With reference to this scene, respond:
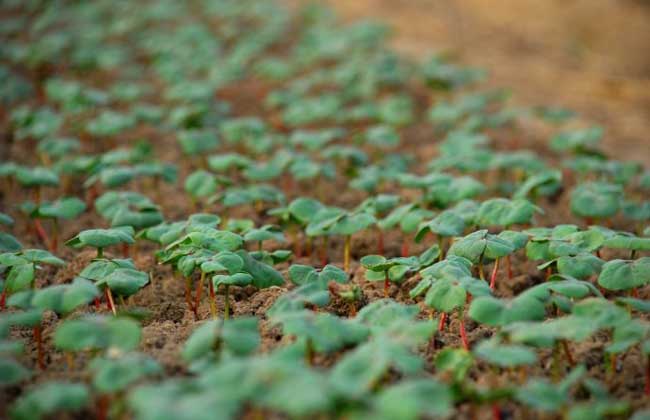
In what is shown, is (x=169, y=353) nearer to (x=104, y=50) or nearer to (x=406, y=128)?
(x=406, y=128)

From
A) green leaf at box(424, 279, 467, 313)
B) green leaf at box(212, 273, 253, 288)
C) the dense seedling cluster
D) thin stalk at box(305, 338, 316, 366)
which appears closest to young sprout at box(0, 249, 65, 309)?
the dense seedling cluster

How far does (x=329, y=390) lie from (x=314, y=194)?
2662 mm

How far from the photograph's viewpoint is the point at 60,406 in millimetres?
1770

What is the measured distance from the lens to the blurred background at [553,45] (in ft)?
19.6

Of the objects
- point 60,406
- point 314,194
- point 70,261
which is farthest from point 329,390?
point 314,194

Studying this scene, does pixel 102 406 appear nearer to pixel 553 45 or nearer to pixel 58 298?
pixel 58 298

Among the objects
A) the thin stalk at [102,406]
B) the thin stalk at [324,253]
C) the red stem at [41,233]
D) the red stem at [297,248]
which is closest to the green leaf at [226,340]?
the thin stalk at [102,406]

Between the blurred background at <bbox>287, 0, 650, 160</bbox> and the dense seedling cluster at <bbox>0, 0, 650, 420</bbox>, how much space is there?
489 millimetres

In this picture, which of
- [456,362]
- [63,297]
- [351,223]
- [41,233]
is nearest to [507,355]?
[456,362]

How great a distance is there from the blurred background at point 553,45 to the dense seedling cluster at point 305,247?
489 mm

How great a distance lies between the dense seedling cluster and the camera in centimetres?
193

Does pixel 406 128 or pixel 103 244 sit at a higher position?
pixel 103 244

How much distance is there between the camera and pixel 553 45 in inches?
305

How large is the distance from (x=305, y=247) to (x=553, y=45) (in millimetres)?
5321
